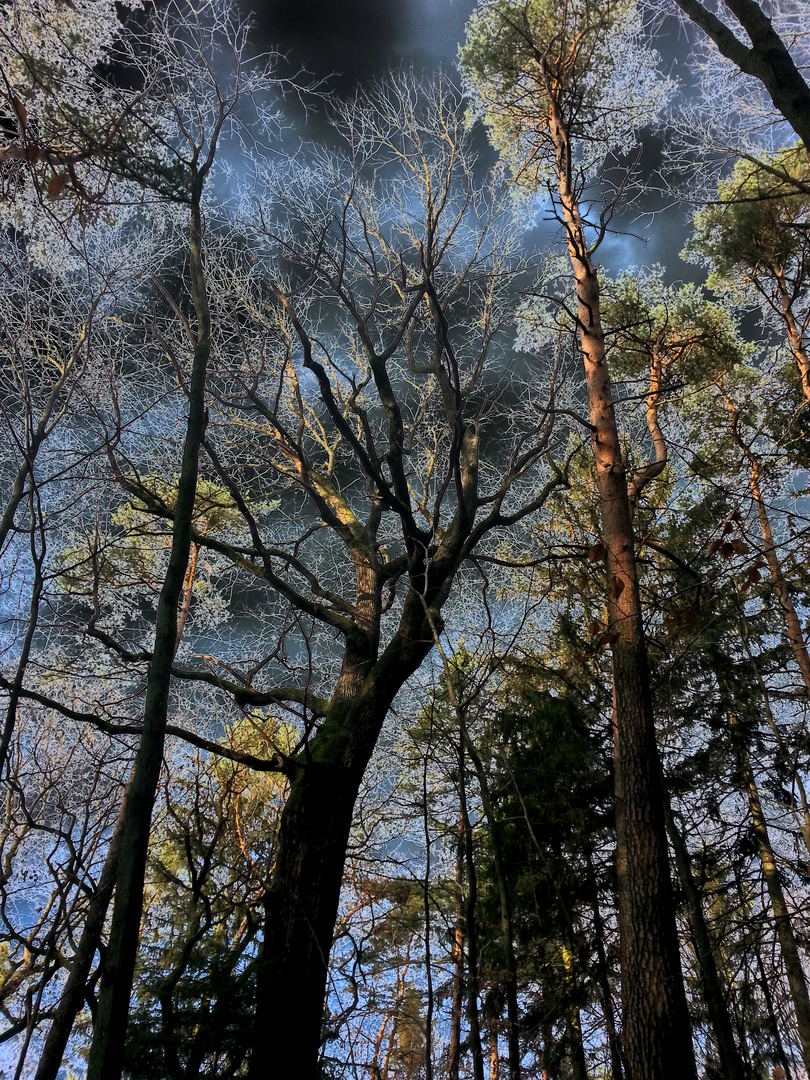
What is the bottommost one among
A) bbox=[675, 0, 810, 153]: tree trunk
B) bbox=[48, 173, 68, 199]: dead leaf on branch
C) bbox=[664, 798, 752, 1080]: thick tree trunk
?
bbox=[664, 798, 752, 1080]: thick tree trunk

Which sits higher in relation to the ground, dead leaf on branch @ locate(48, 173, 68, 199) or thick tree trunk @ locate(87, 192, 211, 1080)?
dead leaf on branch @ locate(48, 173, 68, 199)

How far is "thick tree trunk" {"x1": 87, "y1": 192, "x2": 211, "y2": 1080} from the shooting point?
4.72ft

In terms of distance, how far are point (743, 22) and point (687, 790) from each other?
311 inches

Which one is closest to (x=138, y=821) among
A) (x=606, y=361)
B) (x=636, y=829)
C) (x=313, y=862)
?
(x=313, y=862)

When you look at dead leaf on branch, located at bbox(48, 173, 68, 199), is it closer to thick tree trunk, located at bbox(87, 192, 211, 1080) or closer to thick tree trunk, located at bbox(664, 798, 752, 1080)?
thick tree trunk, located at bbox(87, 192, 211, 1080)

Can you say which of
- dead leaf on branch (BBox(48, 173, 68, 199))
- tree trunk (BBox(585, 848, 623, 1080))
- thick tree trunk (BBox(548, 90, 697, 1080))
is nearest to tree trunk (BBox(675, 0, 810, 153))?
thick tree trunk (BBox(548, 90, 697, 1080))

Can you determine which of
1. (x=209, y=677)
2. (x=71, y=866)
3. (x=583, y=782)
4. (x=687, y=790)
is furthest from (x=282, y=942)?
(x=687, y=790)

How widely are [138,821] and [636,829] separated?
11.2 ft

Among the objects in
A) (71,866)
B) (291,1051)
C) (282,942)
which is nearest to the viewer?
(71,866)

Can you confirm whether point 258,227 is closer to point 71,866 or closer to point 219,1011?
point 71,866

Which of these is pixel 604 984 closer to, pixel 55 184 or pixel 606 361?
pixel 606 361

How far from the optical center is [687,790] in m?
7.99

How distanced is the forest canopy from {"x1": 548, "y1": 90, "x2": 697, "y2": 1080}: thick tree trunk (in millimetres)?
24

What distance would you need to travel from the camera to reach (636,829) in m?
4.01
